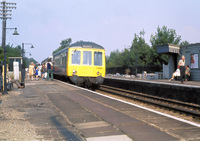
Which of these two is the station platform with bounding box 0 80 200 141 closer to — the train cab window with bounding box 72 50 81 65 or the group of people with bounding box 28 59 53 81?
the train cab window with bounding box 72 50 81 65

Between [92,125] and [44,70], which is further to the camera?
[44,70]

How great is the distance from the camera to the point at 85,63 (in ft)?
54.7

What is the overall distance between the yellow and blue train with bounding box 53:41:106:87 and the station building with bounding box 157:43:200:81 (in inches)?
317

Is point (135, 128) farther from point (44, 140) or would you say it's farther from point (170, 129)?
point (44, 140)

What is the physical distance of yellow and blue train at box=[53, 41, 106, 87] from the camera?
1647 centimetres

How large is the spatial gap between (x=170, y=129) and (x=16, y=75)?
16.6m

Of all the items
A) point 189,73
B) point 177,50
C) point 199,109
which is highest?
point 177,50

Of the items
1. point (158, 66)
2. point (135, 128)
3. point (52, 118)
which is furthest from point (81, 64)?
point (158, 66)

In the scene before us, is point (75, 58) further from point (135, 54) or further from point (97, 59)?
point (135, 54)

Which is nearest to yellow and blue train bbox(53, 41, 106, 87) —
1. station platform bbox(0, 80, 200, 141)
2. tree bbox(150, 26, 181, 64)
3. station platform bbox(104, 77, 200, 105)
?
station platform bbox(104, 77, 200, 105)

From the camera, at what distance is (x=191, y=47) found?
21.1 metres

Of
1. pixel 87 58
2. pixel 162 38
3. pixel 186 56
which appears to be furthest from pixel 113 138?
pixel 162 38

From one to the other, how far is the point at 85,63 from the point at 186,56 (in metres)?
9.85

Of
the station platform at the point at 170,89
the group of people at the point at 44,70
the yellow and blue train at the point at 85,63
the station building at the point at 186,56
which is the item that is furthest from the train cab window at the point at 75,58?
the station building at the point at 186,56
